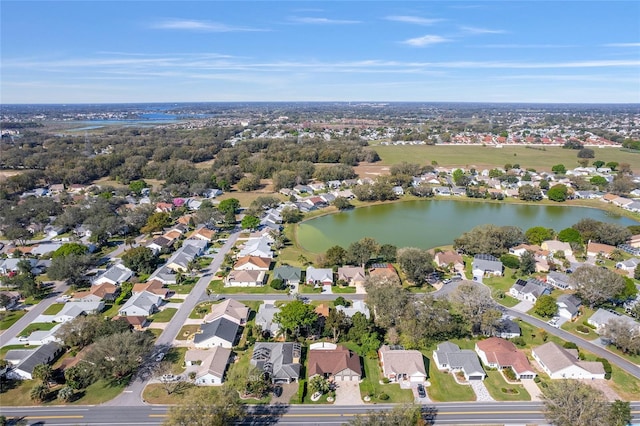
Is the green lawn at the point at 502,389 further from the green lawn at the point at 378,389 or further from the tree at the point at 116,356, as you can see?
the tree at the point at 116,356

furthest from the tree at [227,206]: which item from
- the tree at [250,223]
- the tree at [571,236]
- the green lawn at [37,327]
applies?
the tree at [571,236]

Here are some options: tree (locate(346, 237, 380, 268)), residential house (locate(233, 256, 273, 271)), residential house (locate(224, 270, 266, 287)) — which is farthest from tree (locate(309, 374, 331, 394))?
residential house (locate(233, 256, 273, 271))

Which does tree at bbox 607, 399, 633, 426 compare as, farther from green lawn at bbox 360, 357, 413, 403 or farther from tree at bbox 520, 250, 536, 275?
tree at bbox 520, 250, 536, 275

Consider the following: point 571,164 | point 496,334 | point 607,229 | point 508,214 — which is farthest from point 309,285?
point 571,164

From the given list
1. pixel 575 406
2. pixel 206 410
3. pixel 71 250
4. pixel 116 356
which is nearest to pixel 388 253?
pixel 575 406

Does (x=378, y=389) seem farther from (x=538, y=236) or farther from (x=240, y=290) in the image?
(x=538, y=236)

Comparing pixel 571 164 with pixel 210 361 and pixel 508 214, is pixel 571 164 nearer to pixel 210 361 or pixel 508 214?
pixel 508 214
